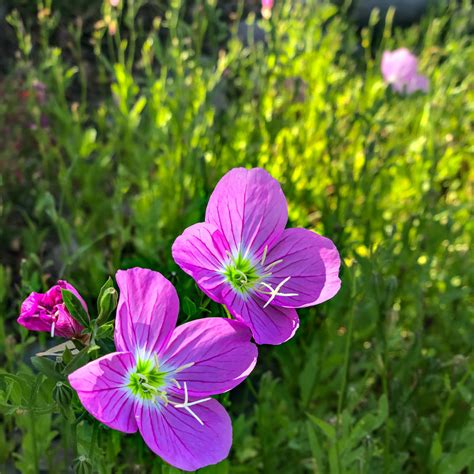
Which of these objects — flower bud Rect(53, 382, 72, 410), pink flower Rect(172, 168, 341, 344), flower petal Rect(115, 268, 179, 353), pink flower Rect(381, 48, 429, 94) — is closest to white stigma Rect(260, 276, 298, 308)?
pink flower Rect(172, 168, 341, 344)

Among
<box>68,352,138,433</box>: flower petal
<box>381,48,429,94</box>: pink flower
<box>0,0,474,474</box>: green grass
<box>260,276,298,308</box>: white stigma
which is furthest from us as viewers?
<box>381,48,429,94</box>: pink flower

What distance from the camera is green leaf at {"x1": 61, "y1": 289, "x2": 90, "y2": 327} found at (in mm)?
617

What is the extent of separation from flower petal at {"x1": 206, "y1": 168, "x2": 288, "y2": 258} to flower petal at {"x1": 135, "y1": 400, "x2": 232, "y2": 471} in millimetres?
190

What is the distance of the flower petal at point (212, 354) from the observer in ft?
2.21

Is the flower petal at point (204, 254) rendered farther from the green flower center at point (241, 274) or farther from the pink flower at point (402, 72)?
the pink flower at point (402, 72)

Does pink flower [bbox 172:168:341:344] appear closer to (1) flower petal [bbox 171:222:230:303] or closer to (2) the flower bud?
(1) flower petal [bbox 171:222:230:303]

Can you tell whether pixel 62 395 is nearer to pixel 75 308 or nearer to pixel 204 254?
pixel 75 308

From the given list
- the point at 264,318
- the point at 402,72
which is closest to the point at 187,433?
the point at 264,318

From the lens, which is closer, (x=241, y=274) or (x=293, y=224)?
(x=241, y=274)

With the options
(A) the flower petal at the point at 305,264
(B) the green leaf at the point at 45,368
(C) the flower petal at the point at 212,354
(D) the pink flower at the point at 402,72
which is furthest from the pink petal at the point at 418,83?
(B) the green leaf at the point at 45,368

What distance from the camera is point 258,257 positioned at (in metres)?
0.80

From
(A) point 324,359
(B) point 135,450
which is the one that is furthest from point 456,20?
(B) point 135,450

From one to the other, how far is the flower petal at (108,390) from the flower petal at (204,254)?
0.34 feet

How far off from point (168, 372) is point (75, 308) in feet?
0.46
